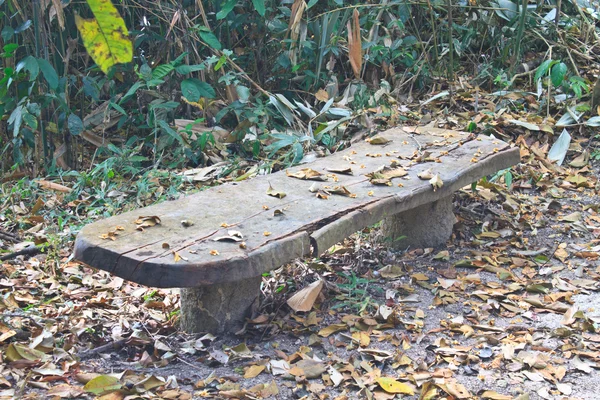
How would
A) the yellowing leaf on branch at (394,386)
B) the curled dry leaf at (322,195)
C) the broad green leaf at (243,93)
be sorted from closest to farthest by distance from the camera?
1. the yellowing leaf on branch at (394,386)
2. the curled dry leaf at (322,195)
3. the broad green leaf at (243,93)

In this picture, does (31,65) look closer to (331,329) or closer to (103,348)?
(103,348)

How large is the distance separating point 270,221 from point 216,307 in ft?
1.13

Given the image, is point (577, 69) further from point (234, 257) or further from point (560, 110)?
point (234, 257)

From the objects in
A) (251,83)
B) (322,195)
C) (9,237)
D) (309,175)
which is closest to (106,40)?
(322,195)

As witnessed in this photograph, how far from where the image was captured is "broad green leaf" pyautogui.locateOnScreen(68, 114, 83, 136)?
3.97 meters

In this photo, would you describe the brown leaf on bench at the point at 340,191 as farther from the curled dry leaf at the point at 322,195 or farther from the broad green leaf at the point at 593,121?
the broad green leaf at the point at 593,121

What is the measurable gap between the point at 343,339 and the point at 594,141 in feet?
8.71

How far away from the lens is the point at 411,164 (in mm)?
3242

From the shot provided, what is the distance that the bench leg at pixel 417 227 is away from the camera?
3.28m

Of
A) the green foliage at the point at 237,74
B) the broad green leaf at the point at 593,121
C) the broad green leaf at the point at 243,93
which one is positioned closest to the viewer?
the green foliage at the point at 237,74

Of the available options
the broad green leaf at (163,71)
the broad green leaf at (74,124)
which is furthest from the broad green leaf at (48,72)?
the broad green leaf at (163,71)

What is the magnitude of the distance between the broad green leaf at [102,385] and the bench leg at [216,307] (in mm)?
438

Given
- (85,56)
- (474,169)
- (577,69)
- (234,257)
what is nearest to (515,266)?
(474,169)

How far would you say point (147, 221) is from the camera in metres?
2.41
